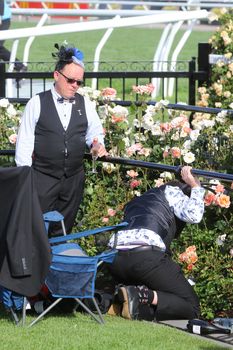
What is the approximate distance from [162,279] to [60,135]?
1256 mm

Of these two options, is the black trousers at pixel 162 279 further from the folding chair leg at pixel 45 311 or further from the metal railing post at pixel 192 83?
the metal railing post at pixel 192 83

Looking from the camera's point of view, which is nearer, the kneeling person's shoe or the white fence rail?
the kneeling person's shoe

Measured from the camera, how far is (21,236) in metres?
7.03

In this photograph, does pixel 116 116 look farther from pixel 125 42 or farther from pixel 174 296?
pixel 125 42

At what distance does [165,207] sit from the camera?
25.4 feet

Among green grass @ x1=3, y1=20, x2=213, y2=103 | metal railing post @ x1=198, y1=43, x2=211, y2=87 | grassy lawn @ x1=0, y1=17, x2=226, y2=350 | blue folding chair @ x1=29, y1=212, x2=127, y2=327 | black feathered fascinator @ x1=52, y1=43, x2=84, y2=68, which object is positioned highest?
black feathered fascinator @ x1=52, y1=43, x2=84, y2=68

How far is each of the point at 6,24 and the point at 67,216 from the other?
8.42 metres

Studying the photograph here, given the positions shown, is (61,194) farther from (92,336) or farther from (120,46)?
(120,46)

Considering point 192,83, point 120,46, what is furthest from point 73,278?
point 120,46

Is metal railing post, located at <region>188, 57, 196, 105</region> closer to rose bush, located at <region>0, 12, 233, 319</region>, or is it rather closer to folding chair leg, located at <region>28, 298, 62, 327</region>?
rose bush, located at <region>0, 12, 233, 319</region>

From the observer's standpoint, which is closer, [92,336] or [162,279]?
[92,336]

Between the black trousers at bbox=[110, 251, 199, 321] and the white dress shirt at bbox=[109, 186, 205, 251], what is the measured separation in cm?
7

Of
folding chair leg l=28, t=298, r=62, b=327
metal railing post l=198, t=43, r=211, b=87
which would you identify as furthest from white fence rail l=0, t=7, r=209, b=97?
folding chair leg l=28, t=298, r=62, b=327

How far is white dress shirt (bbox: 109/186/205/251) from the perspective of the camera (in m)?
7.60
